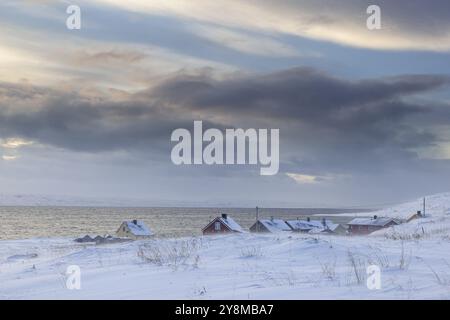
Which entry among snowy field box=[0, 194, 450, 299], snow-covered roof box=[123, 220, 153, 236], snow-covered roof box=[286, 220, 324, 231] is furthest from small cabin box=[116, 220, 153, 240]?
snowy field box=[0, 194, 450, 299]

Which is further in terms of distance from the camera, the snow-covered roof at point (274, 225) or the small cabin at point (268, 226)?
the snow-covered roof at point (274, 225)

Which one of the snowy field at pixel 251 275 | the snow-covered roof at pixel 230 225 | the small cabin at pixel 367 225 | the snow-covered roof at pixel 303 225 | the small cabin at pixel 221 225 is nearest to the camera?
the snowy field at pixel 251 275

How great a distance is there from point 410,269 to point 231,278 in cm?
449

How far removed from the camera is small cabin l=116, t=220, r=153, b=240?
9062cm

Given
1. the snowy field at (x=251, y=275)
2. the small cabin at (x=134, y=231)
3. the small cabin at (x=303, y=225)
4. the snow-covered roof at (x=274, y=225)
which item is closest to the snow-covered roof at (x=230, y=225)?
the snow-covered roof at (x=274, y=225)

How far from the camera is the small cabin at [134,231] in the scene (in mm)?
90625

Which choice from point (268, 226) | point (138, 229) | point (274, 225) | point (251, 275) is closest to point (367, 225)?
point (274, 225)

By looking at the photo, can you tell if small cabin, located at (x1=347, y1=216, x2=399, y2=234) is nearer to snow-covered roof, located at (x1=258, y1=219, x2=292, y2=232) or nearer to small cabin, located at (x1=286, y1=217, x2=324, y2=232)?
snow-covered roof, located at (x1=258, y1=219, x2=292, y2=232)

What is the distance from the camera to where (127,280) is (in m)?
12.2

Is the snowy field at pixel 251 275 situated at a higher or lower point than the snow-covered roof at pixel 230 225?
higher

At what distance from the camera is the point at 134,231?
298 ft

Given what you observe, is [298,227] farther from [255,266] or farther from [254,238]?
[255,266]

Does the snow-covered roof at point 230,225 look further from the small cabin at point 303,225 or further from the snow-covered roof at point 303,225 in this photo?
the snow-covered roof at point 303,225
